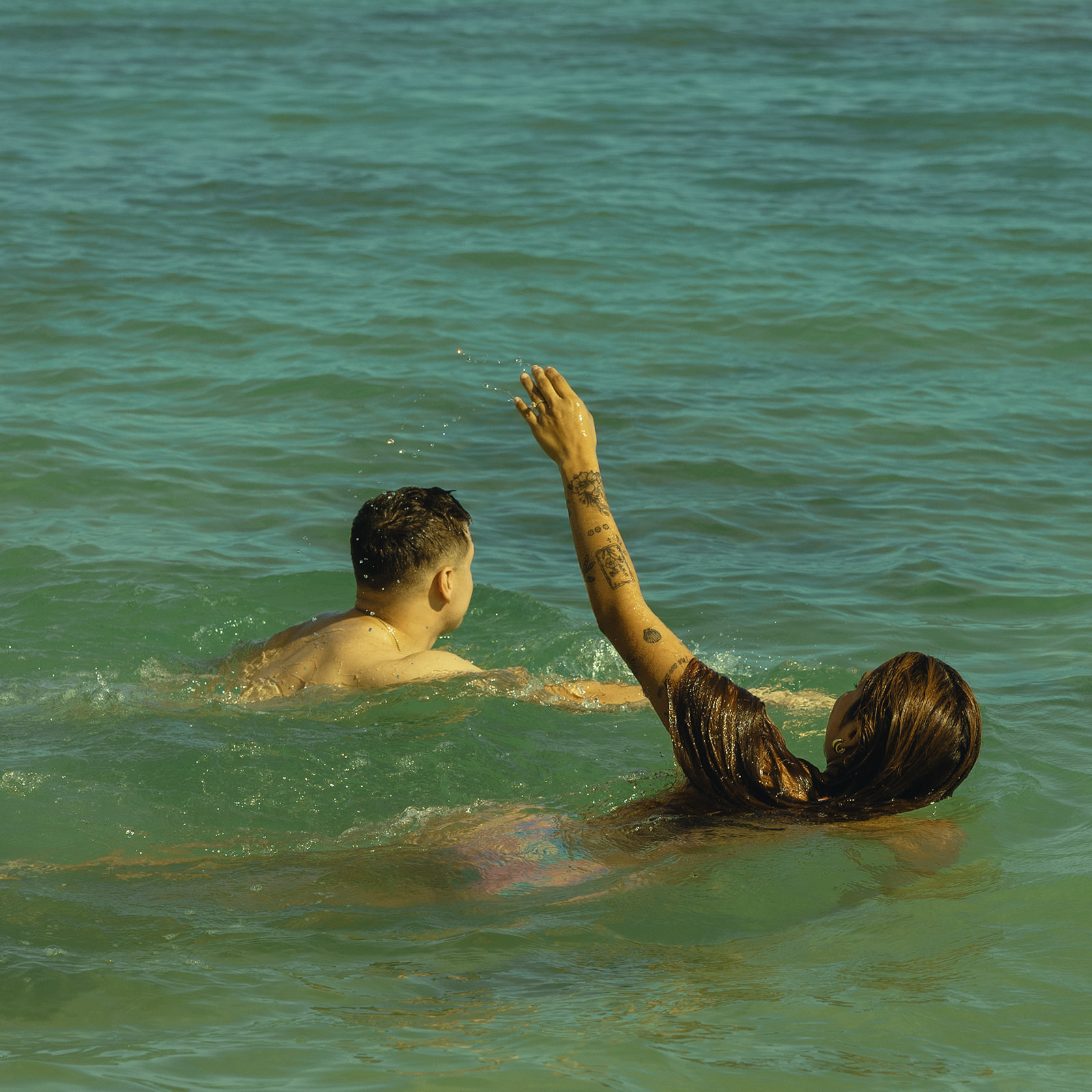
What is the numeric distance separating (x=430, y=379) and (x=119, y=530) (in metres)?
3.26

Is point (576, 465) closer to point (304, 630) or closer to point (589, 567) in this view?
point (589, 567)

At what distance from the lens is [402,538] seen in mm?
5879

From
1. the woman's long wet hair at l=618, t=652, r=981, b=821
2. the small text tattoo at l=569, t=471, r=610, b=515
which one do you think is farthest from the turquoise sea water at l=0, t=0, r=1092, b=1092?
the small text tattoo at l=569, t=471, r=610, b=515

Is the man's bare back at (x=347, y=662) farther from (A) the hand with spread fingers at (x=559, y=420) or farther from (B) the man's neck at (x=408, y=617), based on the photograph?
(A) the hand with spread fingers at (x=559, y=420)

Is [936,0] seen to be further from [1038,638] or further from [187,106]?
[1038,638]

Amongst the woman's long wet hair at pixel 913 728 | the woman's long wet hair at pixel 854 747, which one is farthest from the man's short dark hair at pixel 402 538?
the woman's long wet hair at pixel 913 728

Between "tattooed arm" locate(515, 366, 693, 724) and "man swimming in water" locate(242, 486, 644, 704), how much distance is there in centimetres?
205

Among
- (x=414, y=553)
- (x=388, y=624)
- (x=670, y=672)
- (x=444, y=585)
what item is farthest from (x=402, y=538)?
(x=670, y=672)

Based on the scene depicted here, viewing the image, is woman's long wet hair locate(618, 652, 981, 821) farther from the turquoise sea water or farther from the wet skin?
the turquoise sea water

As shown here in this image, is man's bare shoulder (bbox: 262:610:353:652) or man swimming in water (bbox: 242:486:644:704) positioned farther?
man's bare shoulder (bbox: 262:610:353:652)

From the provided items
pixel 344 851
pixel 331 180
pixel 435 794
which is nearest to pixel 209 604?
pixel 435 794

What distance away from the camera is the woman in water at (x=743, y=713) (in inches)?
151

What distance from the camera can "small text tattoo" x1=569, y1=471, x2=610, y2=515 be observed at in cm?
387

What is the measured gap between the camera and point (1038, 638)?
709cm
